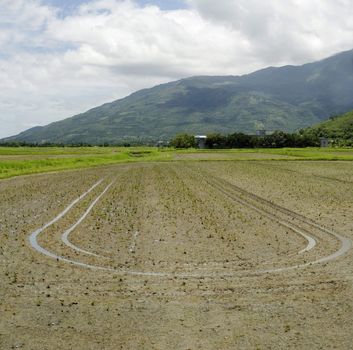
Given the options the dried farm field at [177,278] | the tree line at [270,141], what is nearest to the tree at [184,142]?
the tree line at [270,141]

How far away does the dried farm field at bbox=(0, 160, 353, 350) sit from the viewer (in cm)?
807

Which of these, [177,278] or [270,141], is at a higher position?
[270,141]

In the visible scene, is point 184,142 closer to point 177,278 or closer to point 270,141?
point 270,141

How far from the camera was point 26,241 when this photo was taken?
1606 cm

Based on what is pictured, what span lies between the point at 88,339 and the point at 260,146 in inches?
6089

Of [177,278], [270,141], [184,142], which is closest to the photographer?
[177,278]

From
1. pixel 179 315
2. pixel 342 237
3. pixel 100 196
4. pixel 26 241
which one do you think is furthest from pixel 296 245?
pixel 100 196

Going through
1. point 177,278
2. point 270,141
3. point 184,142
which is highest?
point 184,142

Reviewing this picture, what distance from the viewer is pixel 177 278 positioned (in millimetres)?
11383

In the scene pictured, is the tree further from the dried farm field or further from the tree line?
the dried farm field

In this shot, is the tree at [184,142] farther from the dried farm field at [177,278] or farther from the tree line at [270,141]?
the dried farm field at [177,278]

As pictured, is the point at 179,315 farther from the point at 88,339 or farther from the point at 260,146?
the point at 260,146

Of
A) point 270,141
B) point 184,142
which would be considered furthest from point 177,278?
point 184,142

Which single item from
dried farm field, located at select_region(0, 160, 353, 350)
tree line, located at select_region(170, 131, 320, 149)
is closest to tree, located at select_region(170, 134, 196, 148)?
tree line, located at select_region(170, 131, 320, 149)
